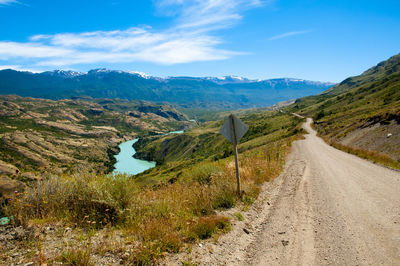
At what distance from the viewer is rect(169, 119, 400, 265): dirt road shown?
18.2 feet

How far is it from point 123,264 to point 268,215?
5750mm

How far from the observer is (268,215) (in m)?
8.45

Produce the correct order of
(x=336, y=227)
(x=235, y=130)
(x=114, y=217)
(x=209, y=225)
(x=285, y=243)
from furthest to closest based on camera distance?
(x=235, y=130)
(x=336, y=227)
(x=114, y=217)
(x=209, y=225)
(x=285, y=243)

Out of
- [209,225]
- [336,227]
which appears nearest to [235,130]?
[209,225]

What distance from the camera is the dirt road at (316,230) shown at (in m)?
5.54

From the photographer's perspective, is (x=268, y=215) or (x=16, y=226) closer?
(x=16, y=226)

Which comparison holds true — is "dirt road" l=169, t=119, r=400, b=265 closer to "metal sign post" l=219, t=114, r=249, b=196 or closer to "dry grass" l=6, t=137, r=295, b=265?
"dry grass" l=6, t=137, r=295, b=265

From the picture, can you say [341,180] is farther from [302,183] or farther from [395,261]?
[395,261]

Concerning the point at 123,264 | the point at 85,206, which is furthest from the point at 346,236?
A: the point at 85,206

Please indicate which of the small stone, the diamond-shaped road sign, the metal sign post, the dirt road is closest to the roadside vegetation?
the dirt road

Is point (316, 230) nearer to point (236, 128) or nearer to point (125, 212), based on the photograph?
point (236, 128)

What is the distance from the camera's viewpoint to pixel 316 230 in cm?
696

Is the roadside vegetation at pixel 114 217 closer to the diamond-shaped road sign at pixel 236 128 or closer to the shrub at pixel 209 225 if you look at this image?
the shrub at pixel 209 225

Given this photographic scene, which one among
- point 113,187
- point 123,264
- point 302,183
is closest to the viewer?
point 123,264
